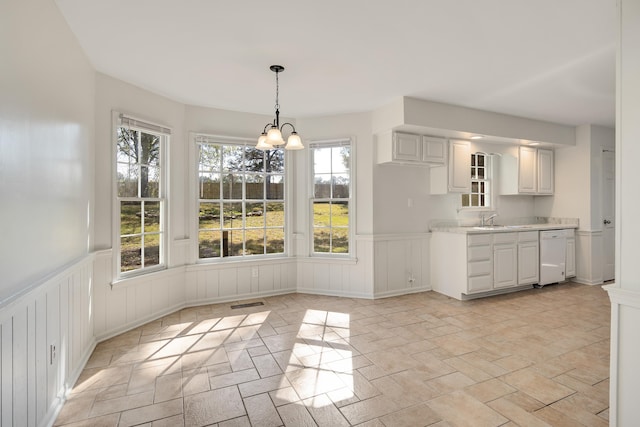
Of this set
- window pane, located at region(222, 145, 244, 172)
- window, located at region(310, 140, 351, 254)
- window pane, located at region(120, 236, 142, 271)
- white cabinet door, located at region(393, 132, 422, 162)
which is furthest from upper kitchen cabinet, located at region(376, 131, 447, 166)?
window pane, located at region(120, 236, 142, 271)

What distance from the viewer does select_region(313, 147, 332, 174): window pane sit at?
4906mm

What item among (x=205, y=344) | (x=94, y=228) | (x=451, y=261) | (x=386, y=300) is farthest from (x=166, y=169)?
(x=451, y=261)

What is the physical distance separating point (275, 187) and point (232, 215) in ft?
2.47

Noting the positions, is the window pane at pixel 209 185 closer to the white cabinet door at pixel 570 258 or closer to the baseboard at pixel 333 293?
the baseboard at pixel 333 293

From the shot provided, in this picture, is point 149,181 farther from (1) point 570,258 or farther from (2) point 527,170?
(1) point 570,258

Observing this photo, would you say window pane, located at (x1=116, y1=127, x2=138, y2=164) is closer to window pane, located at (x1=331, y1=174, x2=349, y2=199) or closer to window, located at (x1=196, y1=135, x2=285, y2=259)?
window, located at (x1=196, y1=135, x2=285, y2=259)

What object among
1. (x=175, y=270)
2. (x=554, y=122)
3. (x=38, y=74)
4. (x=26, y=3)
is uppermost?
(x=554, y=122)

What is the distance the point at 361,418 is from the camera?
2072 millimetres

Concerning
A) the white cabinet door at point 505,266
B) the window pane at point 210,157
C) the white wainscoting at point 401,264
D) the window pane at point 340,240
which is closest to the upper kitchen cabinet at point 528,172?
the white cabinet door at point 505,266

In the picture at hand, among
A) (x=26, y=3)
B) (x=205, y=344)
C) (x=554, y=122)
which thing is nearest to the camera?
(x=26, y=3)

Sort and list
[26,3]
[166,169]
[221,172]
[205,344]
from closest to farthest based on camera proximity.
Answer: [26,3]
[205,344]
[166,169]
[221,172]

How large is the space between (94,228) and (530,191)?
6.25 m

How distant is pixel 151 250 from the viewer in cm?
393

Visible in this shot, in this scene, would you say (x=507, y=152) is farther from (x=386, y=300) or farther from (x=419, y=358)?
(x=419, y=358)
